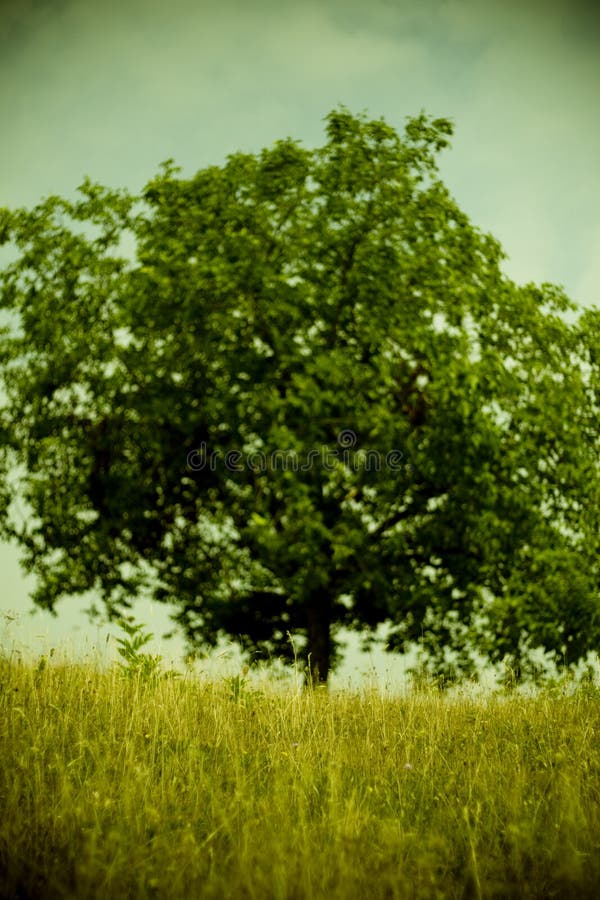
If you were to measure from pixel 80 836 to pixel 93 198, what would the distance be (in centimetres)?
1324

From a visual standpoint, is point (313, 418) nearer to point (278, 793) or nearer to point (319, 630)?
point (319, 630)

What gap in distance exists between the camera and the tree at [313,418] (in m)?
13.2

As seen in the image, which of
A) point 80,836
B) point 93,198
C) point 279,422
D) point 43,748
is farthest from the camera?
point 93,198

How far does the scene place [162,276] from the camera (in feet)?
44.8

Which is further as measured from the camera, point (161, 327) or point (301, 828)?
point (161, 327)

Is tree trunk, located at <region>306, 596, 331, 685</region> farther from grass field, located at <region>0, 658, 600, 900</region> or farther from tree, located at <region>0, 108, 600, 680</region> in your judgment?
grass field, located at <region>0, 658, 600, 900</region>

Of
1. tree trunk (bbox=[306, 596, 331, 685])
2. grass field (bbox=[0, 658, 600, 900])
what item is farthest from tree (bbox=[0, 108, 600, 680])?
grass field (bbox=[0, 658, 600, 900])

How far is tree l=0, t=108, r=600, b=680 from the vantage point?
13156 millimetres

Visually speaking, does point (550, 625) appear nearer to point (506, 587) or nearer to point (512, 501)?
point (506, 587)

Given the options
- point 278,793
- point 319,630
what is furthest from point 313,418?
point 278,793

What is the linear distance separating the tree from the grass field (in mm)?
4005

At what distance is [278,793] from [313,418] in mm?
7681

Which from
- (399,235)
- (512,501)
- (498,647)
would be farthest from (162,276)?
(498,647)

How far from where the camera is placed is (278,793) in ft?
20.2
